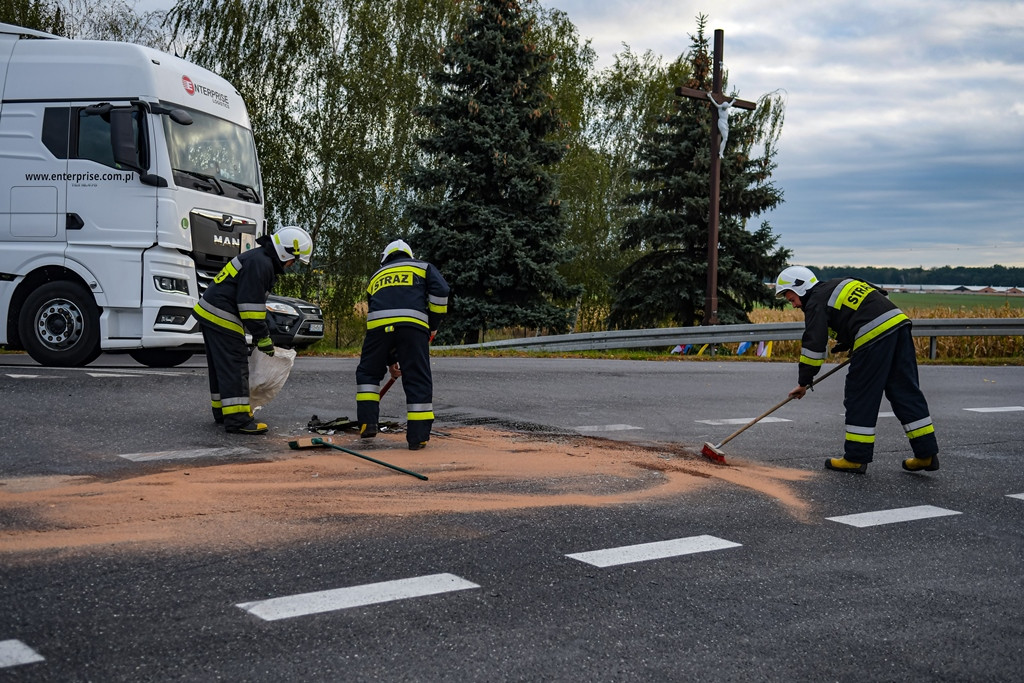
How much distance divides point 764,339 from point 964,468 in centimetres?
1272

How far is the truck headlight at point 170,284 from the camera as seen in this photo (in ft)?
40.4

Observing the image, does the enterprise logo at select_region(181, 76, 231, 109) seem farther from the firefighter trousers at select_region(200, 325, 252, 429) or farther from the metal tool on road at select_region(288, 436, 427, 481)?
the metal tool on road at select_region(288, 436, 427, 481)

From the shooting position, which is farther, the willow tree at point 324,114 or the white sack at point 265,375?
the willow tree at point 324,114

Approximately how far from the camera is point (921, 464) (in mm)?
7473

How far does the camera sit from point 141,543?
187 inches

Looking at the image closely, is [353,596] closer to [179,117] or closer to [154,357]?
[179,117]

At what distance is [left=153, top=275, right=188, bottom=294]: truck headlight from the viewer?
12.3 m

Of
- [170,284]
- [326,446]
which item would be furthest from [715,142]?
[326,446]

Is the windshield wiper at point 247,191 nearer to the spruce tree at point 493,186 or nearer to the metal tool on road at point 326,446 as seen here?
the metal tool on road at point 326,446

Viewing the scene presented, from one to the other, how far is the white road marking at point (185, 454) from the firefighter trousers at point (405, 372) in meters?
1.12

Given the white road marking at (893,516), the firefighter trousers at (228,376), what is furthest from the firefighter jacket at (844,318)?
the firefighter trousers at (228,376)

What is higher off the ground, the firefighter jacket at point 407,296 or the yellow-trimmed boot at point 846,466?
the firefighter jacket at point 407,296

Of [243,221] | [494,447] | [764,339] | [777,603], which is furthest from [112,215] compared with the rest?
[764,339]

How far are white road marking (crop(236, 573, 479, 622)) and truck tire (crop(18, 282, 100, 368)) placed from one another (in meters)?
9.53
